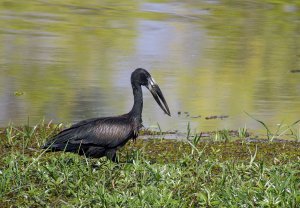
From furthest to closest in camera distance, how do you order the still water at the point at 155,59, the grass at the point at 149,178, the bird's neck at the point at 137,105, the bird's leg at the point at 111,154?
the still water at the point at 155,59 → the bird's neck at the point at 137,105 → the bird's leg at the point at 111,154 → the grass at the point at 149,178

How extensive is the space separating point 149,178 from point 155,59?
6.06 metres

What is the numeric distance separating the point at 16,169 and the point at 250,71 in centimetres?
616

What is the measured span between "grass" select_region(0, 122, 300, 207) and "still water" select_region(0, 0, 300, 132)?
4.61 ft

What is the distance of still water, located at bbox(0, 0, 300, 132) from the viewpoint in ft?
35.3

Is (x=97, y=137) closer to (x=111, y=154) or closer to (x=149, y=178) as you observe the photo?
(x=111, y=154)

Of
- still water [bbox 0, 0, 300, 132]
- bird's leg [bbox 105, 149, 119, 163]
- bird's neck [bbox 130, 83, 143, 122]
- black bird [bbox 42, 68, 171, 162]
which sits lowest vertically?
still water [bbox 0, 0, 300, 132]

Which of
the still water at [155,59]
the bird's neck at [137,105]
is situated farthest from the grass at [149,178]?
the still water at [155,59]

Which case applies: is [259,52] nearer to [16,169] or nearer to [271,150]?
[271,150]

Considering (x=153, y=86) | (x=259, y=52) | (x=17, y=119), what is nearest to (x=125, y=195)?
(x=153, y=86)

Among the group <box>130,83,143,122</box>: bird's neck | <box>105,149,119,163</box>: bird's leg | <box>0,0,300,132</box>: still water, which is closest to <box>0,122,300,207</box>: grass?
<box>105,149,119,163</box>: bird's leg

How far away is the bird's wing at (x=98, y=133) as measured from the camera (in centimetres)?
802

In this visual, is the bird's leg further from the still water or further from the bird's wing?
the still water

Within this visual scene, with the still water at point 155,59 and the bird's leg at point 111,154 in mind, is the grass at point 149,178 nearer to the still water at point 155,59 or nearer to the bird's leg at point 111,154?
the bird's leg at point 111,154

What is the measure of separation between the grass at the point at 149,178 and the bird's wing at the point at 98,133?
15cm
